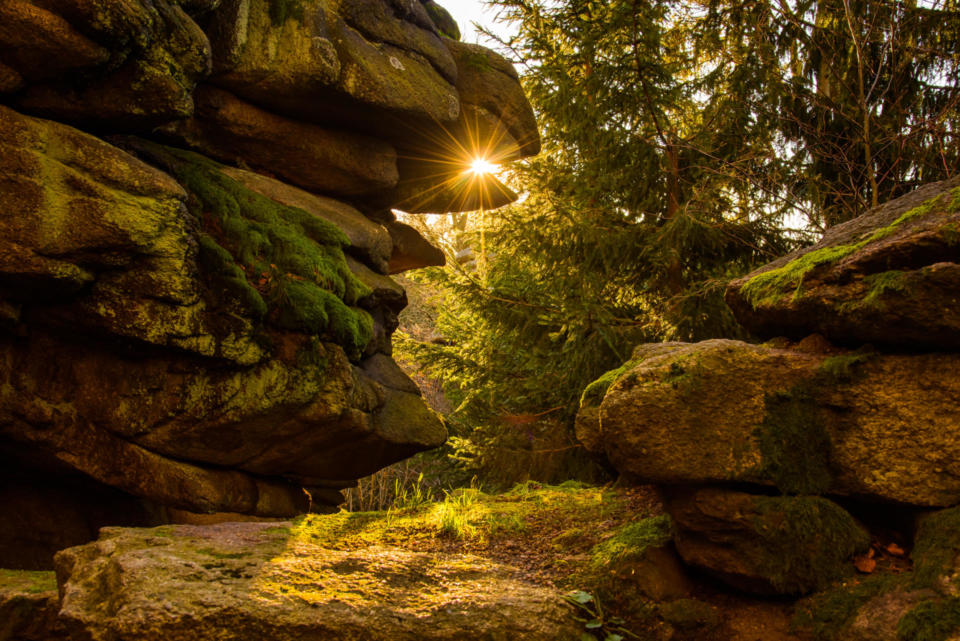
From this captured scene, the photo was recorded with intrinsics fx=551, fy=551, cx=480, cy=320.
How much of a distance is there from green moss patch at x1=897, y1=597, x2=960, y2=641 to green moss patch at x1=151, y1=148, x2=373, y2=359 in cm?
562

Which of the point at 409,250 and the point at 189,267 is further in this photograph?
the point at 409,250

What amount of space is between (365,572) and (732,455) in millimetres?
2082

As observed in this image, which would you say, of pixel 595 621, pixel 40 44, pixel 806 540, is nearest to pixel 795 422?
pixel 806 540

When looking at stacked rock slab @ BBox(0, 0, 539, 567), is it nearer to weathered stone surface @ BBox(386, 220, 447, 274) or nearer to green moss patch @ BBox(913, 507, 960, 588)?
weathered stone surface @ BBox(386, 220, 447, 274)

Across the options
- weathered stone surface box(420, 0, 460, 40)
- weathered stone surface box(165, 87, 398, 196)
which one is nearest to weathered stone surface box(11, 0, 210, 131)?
weathered stone surface box(165, 87, 398, 196)

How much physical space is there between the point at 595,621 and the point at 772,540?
1.00m

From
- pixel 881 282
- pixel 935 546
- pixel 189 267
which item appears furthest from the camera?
pixel 189 267

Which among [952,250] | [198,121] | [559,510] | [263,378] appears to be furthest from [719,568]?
[198,121]

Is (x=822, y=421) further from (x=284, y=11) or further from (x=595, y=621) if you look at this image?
(x=284, y=11)

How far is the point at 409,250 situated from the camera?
10.5 m

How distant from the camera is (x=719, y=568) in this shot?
9.75 ft

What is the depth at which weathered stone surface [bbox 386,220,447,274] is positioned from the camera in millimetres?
10344

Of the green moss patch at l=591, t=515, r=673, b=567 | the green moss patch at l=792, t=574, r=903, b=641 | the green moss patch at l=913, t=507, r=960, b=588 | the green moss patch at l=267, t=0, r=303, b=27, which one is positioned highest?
the green moss patch at l=267, t=0, r=303, b=27

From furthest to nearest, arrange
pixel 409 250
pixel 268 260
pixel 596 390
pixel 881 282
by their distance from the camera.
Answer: pixel 409 250
pixel 268 260
pixel 596 390
pixel 881 282
